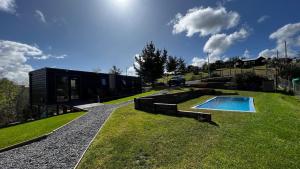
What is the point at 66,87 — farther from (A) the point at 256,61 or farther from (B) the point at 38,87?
(A) the point at 256,61

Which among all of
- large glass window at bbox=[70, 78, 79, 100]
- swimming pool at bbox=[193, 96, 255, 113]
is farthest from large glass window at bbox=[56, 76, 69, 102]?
swimming pool at bbox=[193, 96, 255, 113]

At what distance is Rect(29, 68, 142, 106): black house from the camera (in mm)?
14242

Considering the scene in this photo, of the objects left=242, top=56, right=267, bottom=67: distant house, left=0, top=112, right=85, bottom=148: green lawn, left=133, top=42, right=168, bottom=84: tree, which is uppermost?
left=242, top=56, right=267, bottom=67: distant house

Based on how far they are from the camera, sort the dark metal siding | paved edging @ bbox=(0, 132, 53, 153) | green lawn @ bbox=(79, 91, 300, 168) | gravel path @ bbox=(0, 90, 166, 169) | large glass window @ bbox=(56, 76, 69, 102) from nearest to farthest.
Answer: green lawn @ bbox=(79, 91, 300, 168) → gravel path @ bbox=(0, 90, 166, 169) → paved edging @ bbox=(0, 132, 53, 153) → the dark metal siding → large glass window @ bbox=(56, 76, 69, 102)

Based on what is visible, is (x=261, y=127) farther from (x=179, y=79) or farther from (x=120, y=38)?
(x=179, y=79)

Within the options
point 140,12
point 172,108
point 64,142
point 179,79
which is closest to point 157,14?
point 140,12

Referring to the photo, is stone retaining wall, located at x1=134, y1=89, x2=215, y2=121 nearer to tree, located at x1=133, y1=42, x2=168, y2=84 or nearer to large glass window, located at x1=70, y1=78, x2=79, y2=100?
large glass window, located at x1=70, y1=78, x2=79, y2=100

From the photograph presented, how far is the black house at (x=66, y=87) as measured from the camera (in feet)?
46.7

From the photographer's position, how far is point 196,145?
4.82 meters

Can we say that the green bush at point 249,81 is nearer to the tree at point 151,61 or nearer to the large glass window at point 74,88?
the tree at point 151,61

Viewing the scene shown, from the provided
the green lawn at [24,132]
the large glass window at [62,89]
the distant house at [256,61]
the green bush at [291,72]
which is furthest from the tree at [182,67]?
the green lawn at [24,132]

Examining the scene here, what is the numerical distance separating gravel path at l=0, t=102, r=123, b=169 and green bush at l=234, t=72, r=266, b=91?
2177 cm

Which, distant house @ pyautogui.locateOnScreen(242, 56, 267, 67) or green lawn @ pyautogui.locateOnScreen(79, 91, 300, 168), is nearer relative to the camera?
green lawn @ pyautogui.locateOnScreen(79, 91, 300, 168)

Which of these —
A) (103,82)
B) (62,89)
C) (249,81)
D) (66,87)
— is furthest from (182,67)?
(62,89)
